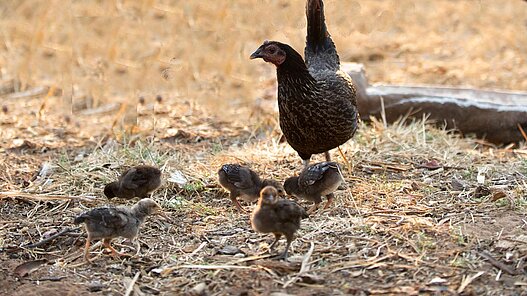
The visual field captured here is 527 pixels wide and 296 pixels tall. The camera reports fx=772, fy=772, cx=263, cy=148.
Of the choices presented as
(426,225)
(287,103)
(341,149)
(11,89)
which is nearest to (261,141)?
(341,149)

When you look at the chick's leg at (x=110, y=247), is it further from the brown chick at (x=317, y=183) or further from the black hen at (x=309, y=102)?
the black hen at (x=309, y=102)

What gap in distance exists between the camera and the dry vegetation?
439 cm

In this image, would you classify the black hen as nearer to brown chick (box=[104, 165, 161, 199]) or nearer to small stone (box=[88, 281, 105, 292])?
brown chick (box=[104, 165, 161, 199])

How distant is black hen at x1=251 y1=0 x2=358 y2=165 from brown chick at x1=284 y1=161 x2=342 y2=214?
463 mm

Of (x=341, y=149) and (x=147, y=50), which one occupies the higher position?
(x=147, y=50)

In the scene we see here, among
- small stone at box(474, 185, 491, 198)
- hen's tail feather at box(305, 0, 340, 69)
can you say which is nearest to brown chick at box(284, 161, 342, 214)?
small stone at box(474, 185, 491, 198)

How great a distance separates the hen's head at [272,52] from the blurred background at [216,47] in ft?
8.44

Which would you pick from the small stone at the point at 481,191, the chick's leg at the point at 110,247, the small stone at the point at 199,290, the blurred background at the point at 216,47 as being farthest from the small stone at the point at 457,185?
the blurred background at the point at 216,47

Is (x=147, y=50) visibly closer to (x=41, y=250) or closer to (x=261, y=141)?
(x=261, y=141)

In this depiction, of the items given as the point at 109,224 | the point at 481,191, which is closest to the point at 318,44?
the point at 481,191

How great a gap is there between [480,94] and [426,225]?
3.42m

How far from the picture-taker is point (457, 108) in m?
7.60

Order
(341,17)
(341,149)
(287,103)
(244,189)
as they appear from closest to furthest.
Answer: (244,189) < (287,103) < (341,149) < (341,17)

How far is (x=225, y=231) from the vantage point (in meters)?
5.08
